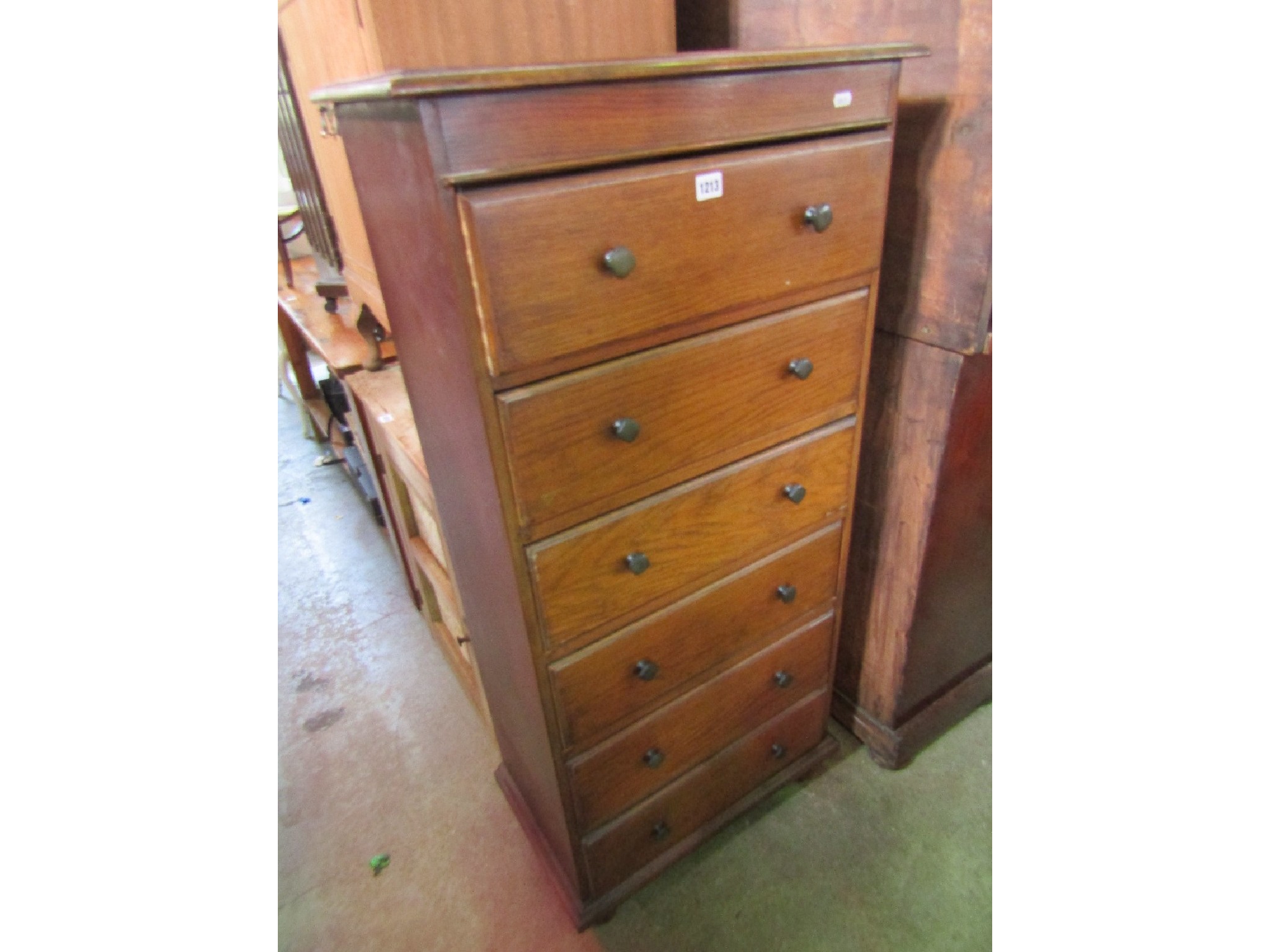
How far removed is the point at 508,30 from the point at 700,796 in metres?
1.31

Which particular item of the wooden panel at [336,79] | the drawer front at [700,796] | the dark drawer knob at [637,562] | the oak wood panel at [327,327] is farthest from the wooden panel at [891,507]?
the oak wood panel at [327,327]

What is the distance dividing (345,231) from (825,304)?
92 centimetres

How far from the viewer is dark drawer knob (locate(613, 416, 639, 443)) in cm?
83

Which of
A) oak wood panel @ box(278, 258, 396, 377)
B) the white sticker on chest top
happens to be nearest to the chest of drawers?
the white sticker on chest top

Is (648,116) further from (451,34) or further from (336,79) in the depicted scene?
(336,79)

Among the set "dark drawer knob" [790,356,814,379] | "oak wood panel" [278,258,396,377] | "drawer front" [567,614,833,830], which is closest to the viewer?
"dark drawer knob" [790,356,814,379]

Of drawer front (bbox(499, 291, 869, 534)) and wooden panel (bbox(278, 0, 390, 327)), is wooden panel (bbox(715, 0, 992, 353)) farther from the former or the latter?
wooden panel (bbox(278, 0, 390, 327))

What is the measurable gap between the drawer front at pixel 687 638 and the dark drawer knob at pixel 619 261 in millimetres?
524

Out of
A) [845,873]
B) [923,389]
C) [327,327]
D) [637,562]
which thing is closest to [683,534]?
[637,562]

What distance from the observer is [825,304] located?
0.96 meters

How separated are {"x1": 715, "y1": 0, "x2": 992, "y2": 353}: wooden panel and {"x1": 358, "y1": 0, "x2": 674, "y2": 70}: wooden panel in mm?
204

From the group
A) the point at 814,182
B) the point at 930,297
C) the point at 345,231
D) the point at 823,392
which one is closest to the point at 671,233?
the point at 814,182

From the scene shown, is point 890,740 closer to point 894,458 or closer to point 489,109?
point 894,458

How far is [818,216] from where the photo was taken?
85 centimetres
